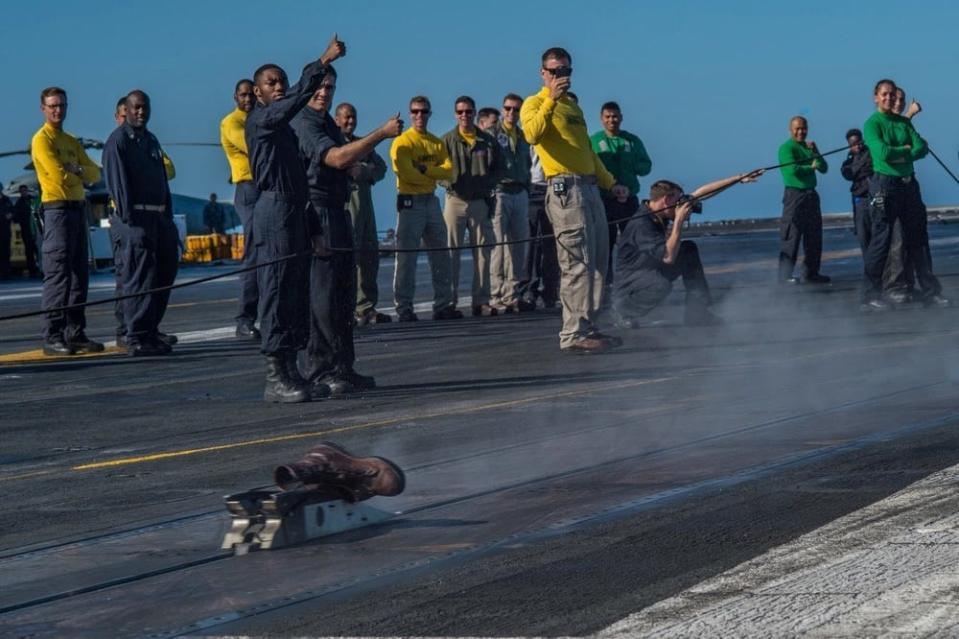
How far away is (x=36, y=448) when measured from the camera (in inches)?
342

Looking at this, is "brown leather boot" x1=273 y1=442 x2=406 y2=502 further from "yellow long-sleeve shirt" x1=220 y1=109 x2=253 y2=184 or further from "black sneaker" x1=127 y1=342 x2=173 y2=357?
"yellow long-sleeve shirt" x1=220 y1=109 x2=253 y2=184

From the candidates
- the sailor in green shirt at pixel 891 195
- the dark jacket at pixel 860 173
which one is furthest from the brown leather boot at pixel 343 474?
the dark jacket at pixel 860 173

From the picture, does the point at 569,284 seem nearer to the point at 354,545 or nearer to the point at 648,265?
the point at 648,265

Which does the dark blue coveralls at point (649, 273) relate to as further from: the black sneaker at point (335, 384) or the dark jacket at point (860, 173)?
the black sneaker at point (335, 384)

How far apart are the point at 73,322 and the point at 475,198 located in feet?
14.8

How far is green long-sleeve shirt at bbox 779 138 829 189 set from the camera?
19828mm

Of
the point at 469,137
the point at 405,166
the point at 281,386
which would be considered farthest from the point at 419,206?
the point at 281,386

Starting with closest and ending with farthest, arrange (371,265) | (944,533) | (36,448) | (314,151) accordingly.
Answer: (944,533)
(36,448)
(314,151)
(371,265)

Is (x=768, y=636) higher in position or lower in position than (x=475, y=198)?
lower

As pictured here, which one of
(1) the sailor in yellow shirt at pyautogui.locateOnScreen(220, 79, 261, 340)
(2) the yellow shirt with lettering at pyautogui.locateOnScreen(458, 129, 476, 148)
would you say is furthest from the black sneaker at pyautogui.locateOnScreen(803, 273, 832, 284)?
(1) the sailor in yellow shirt at pyautogui.locateOnScreen(220, 79, 261, 340)

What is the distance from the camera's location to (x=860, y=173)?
19.4 metres

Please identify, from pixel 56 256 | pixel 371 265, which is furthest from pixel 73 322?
pixel 371 265

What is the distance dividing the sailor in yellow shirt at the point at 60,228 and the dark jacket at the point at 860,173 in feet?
27.6

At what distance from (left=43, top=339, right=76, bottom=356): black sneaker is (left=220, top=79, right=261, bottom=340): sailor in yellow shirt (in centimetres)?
159
